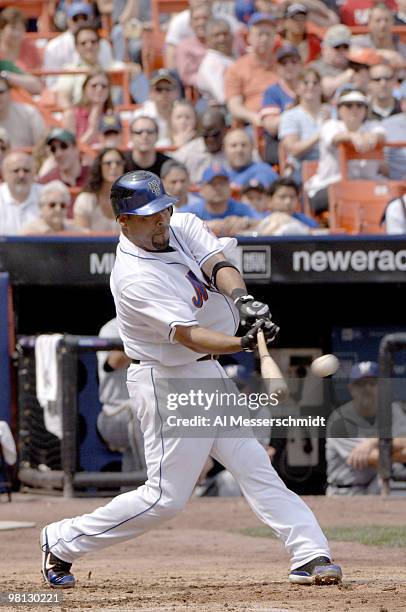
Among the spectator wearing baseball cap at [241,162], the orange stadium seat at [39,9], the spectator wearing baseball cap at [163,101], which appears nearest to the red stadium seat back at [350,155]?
the spectator wearing baseball cap at [241,162]

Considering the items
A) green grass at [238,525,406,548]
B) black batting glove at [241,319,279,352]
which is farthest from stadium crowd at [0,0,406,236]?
black batting glove at [241,319,279,352]

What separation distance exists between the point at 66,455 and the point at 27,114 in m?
3.64

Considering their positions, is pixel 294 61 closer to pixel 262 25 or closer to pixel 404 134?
pixel 262 25

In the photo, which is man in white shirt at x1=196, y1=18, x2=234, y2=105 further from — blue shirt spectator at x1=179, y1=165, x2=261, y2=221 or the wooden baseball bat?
the wooden baseball bat

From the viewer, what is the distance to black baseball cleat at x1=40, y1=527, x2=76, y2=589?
533cm

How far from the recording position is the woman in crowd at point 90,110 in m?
11.6

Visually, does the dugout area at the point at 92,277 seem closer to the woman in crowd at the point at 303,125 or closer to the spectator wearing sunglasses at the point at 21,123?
the woman in crowd at the point at 303,125

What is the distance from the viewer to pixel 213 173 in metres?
9.55

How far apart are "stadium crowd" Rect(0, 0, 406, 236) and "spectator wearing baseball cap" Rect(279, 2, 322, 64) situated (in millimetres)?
19

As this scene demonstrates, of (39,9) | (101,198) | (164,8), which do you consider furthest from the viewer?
(39,9)

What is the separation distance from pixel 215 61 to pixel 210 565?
271 inches

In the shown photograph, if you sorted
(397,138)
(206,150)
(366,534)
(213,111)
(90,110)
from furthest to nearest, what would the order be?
(90,110) < (397,138) < (213,111) < (206,150) < (366,534)

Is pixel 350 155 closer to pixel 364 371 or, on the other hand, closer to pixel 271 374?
pixel 364 371

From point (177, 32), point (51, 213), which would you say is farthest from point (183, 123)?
point (51, 213)
